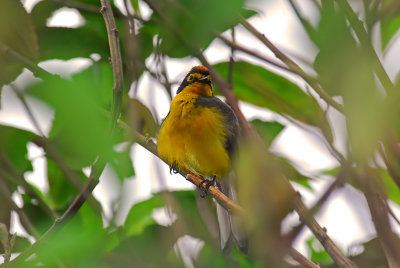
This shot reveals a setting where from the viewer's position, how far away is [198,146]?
2922 millimetres

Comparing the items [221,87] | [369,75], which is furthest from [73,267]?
[221,87]

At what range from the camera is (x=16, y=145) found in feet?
6.85

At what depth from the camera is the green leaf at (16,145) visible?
2.01m

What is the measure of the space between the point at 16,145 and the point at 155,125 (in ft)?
1.85

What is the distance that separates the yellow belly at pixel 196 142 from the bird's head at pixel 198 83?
16.4 inches

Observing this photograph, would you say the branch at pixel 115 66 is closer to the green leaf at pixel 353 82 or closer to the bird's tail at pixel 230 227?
the bird's tail at pixel 230 227

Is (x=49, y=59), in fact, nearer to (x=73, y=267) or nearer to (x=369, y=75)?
(x=73, y=267)

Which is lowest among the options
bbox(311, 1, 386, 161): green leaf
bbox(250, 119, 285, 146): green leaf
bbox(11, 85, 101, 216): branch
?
bbox(250, 119, 285, 146): green leaf

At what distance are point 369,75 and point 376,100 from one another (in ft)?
0.16

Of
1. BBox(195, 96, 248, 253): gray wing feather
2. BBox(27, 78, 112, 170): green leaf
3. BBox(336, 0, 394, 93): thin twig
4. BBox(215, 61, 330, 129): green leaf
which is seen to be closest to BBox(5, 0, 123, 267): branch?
BBox(27, 78, 112, 170): green leaf

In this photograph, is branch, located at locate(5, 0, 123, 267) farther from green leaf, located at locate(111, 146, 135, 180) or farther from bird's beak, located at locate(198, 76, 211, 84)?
bird's beak, located at locate(198, 76, 211, 84)

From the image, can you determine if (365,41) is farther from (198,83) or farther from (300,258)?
(198,83)

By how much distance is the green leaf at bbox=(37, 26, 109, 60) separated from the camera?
2096 mm

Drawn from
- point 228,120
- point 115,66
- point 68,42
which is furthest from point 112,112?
point 228,120
